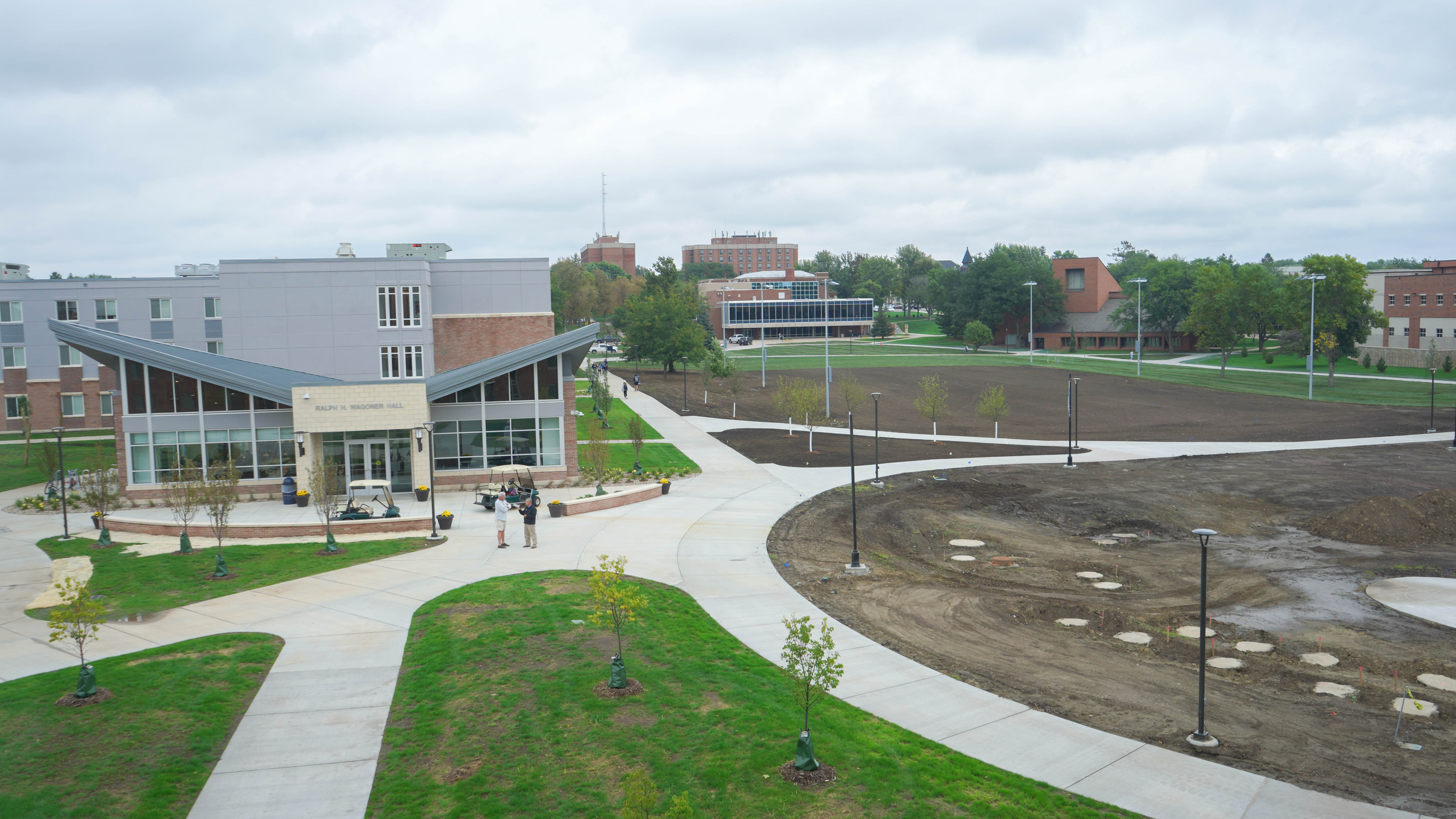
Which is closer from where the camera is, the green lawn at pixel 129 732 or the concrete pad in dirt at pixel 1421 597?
the green lawn at pixel 129 732

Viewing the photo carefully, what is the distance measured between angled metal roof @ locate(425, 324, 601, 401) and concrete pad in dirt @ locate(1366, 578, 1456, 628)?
28.7 meters

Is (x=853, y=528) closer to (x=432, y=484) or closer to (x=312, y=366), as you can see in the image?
(x=432, y=484)

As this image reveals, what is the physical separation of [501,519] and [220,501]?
8.37 metres

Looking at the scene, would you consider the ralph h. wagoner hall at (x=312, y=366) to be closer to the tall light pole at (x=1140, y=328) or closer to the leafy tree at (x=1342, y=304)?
the tall light pole at (x=1140, y=328)

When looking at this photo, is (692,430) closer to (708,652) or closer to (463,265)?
(463,265)

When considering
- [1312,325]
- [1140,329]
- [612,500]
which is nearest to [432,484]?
[612,500]

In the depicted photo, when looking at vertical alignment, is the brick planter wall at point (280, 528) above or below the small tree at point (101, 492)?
below

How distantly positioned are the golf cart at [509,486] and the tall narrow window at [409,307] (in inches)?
553

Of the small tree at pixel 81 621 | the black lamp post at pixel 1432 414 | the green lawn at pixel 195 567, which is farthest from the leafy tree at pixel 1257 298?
the small tree at pixel 81 621

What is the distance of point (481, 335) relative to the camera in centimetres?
5153

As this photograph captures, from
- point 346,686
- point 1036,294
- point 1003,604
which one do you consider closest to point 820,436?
point 1003,604

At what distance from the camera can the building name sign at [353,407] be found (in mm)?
35188

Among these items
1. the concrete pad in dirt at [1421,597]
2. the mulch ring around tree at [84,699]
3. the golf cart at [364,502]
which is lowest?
the concrete pad in dirt at [1421,597]

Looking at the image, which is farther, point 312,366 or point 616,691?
point 312,366
